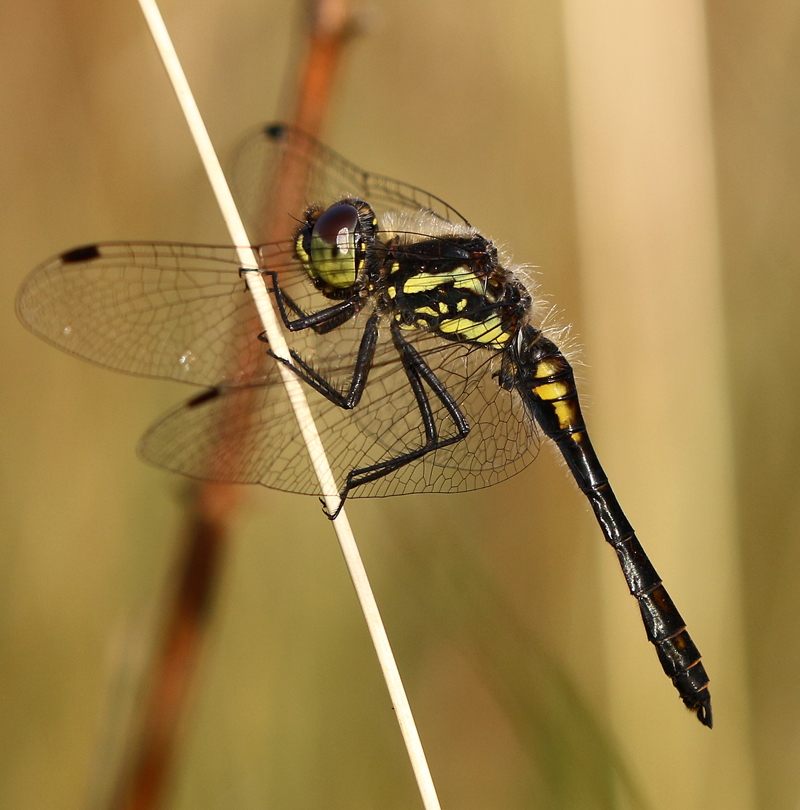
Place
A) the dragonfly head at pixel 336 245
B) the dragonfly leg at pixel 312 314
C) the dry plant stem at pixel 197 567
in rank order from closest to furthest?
the dry plant stem at pixel 197 567 < the dragonfly leg at pixel 312 314 < the dragonfly head at pixel 336 245

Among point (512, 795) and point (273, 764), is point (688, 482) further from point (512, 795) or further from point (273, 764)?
point (273, 764)

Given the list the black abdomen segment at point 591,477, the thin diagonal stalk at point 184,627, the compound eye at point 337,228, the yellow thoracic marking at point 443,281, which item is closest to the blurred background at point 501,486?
the thin diagonal stalk at point 184,627

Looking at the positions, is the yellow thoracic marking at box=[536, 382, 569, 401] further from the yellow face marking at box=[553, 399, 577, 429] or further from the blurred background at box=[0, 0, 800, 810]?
the blurred background at box=[0, 0, 800, 810]

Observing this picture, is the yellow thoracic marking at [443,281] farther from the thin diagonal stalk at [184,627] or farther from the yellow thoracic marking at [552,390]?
the thin diagonal stalk at [184,627]

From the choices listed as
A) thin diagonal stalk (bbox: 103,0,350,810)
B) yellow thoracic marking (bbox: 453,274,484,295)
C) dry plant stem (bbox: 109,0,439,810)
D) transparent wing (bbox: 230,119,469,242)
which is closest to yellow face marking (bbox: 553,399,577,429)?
yellow thoracic marking (bbox: 453,274,484,295)

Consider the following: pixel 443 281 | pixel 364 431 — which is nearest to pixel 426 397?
pixel 364 431

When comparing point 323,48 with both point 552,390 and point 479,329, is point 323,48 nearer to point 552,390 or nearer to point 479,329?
point 479,329
